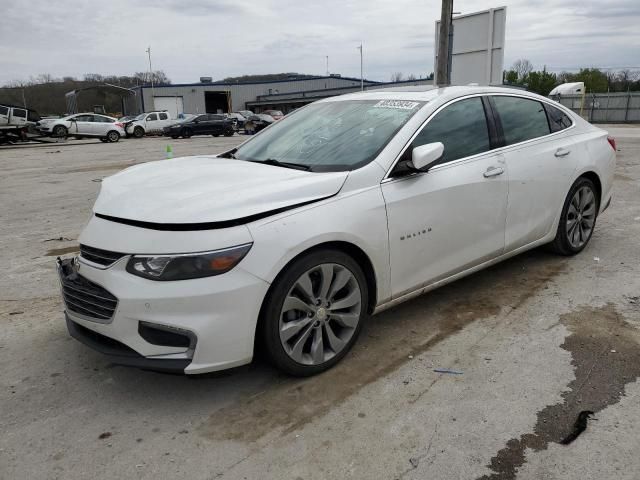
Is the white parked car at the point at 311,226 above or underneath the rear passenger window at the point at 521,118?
underneath

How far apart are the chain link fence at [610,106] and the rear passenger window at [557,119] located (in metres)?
37.2

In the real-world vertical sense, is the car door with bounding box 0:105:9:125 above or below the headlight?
above

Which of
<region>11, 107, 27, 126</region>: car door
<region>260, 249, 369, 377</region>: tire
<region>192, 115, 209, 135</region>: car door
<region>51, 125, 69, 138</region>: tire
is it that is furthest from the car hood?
<region>192, 115, 209, 135</region>: car door

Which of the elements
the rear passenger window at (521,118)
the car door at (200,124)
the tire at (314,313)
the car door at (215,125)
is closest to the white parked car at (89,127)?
the car door at (200,124)

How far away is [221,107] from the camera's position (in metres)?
76.1

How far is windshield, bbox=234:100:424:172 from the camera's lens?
3537mm

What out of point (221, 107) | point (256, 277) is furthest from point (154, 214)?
point (221, 107)

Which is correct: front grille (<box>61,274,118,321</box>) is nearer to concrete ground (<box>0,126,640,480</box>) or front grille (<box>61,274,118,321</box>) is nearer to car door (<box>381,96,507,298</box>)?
concrete ground (<box>0,126,640,480</box>)

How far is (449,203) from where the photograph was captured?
12.2 feet

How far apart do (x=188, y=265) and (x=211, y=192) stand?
0.52 m

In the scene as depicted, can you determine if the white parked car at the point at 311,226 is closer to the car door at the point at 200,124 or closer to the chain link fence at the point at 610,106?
the car door at the point at 200,124

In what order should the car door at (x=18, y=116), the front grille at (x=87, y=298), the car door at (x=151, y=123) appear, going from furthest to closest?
the car door at (x=151, y=123) < the car door at (x=18, y=116) < the front grille at (x=87, y=298)

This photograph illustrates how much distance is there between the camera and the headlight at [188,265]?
271cm

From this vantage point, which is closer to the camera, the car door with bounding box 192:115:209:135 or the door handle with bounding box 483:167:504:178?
the door handle with bounding box 483:167:504:178
